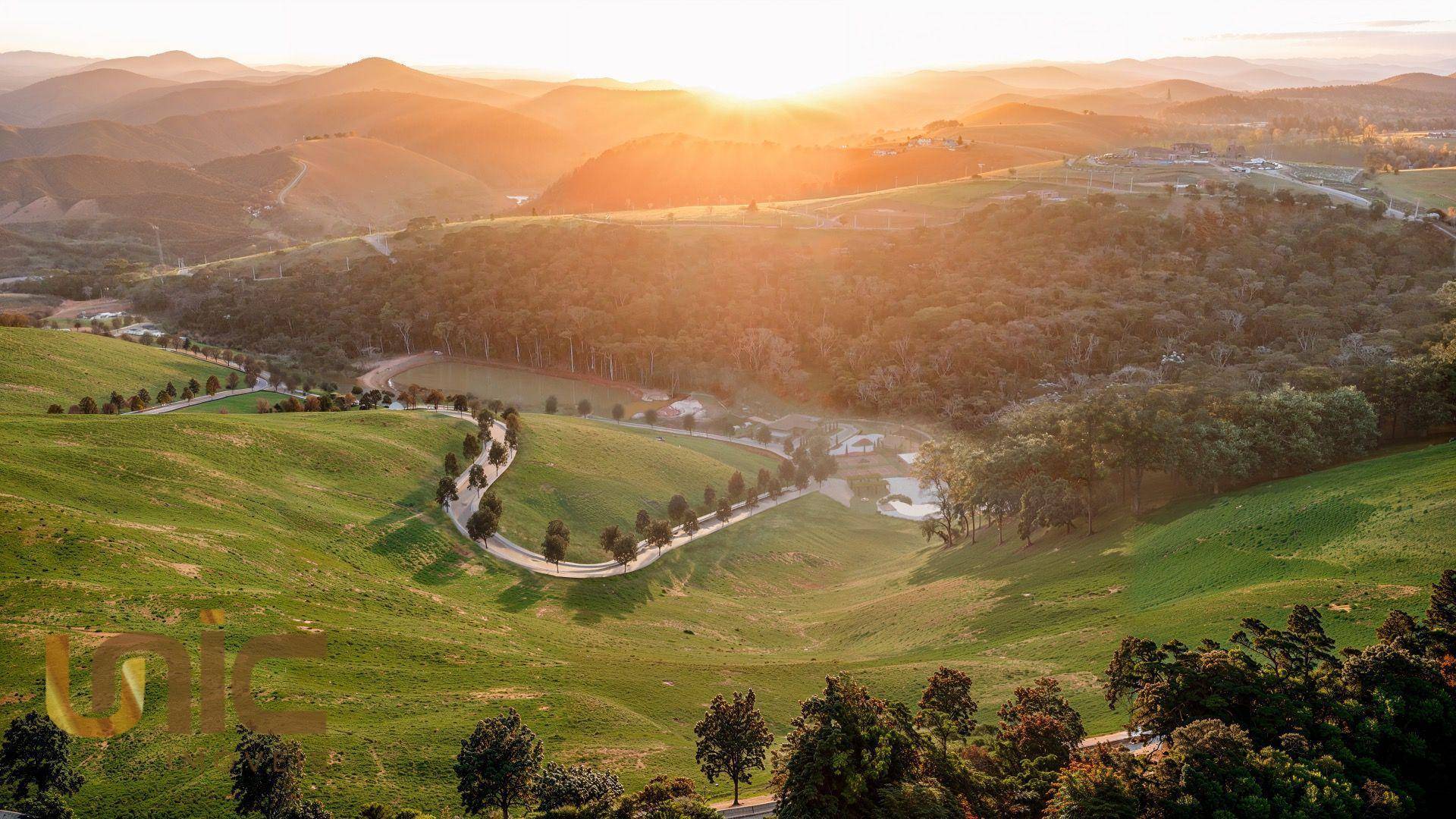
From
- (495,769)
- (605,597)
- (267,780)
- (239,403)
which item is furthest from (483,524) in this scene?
(239,403)

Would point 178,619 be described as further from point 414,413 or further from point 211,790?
point 414,413

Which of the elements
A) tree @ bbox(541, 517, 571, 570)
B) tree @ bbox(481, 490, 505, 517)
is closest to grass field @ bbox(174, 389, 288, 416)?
tree @ bbox(481, 490, 505, 517)

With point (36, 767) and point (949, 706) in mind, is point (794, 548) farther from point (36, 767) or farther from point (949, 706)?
point (36, 767)

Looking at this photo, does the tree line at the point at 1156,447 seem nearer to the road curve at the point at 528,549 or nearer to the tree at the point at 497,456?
the road curve at the point at 528,549

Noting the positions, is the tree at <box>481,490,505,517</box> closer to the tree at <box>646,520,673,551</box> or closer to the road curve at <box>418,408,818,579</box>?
the road curve at <box>418,408,818,579</box>

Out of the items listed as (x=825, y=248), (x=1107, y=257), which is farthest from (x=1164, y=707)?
(x=825, y=248)

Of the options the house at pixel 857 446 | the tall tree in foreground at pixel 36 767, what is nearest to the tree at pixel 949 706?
the tall tree in foreground at pixel 36 767
